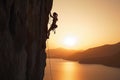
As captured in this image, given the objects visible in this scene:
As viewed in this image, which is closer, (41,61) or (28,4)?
(28,4)

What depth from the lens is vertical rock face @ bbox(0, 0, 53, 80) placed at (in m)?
17.5

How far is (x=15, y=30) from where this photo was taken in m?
18.7

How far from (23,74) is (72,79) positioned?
2949 inches

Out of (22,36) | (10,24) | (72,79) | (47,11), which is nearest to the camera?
(10,24)

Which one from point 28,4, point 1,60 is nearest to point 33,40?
point 28,4

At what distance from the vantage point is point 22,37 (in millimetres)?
19781

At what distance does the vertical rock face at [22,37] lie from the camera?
17.5 metres

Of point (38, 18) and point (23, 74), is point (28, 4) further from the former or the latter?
point (23, 74)

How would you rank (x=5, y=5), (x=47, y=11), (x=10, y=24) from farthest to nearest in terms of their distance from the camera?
(x=47, y=11)
(x=10, y=24)
(x=5, y=5)

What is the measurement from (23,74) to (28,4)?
5.34 m

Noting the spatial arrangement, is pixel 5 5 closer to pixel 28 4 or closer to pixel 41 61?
pixel 28 4

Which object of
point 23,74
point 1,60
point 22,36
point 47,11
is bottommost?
point 23,74

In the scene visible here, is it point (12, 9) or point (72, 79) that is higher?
point (12, 9)

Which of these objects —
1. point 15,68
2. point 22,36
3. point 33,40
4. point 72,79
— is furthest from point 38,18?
point 72,79
